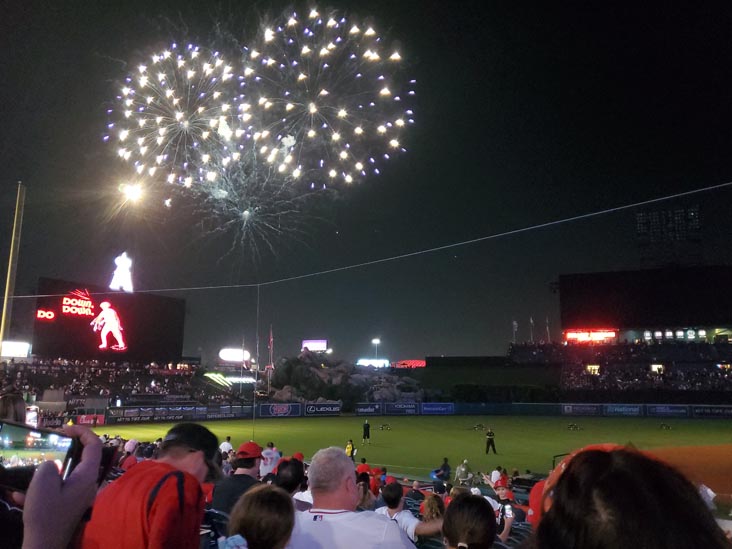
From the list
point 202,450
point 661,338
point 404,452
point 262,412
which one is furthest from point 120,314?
point 661,338

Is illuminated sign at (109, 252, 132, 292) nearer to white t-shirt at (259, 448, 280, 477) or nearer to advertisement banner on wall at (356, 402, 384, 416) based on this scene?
advertisement banner on wall at (356, 402, 384, 416)

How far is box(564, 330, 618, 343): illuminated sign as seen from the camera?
254 feet

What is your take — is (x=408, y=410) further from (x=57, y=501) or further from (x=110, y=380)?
(x=57, y=501)

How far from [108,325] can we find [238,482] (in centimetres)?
5423

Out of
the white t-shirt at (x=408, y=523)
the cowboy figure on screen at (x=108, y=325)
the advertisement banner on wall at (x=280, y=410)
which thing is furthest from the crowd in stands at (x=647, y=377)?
the white t-shirt at (x=408, y=523)

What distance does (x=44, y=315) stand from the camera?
49.4 m

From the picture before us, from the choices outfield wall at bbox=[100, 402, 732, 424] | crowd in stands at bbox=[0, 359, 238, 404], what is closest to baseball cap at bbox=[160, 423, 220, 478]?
outfield wall at bbox=[100, 402, 732, 424]

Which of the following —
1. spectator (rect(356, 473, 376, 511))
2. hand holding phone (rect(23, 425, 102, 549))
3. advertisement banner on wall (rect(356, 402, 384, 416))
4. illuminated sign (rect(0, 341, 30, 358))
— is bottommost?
A: advertisement banner on wall (rect(356, 402, 384, 416))

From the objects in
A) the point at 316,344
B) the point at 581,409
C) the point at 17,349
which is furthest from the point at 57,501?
the point at 316,344

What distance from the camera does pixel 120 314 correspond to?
5600 centimetres

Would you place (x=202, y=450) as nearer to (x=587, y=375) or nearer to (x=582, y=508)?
(x=582, y=508)

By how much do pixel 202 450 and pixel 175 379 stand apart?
60290 mm

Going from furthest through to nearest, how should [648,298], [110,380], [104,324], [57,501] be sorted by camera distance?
1. [648,298]
2. [104,324]
3. [110,380]
4. [57,501]

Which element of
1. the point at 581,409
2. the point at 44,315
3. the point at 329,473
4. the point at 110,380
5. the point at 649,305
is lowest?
the point at 581,409
